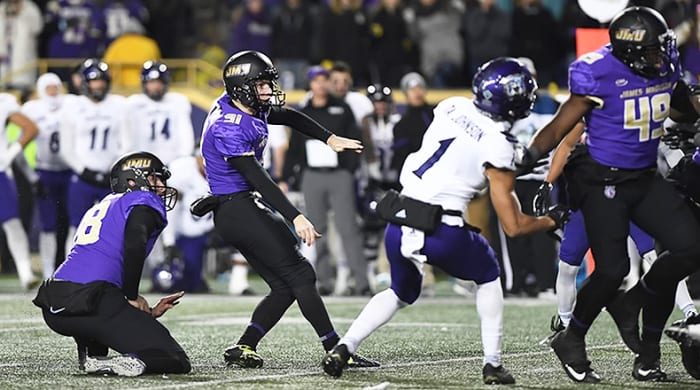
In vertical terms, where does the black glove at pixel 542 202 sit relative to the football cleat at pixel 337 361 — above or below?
above

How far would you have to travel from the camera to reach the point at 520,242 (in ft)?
41.7

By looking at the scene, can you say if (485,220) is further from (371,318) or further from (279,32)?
(371,318)

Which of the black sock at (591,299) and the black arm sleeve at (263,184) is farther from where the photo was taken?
the black arm sleeve at (263,184)

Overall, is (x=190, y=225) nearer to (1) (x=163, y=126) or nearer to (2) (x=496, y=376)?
(1) (x=163, y=126)

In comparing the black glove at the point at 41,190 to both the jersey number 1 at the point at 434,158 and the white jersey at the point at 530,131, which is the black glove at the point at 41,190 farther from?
the jersey number 1 at the point at 434,158

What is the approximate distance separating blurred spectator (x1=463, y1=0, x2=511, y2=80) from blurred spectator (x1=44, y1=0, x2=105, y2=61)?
4116mm

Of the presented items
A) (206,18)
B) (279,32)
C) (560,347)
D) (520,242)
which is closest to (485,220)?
(520,242)

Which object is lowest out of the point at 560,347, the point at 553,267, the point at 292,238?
the point at 553,267

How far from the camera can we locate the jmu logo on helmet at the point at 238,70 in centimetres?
744

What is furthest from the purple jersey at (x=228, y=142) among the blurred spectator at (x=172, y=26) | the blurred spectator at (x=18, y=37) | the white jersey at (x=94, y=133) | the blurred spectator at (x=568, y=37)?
the blurred spectator at (x=172, y=26)

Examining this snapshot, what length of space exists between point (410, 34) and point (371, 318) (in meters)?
9.38

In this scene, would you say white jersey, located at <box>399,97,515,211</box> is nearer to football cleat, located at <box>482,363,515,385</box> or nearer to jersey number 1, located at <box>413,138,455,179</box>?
jersey number 1, located at <box>413,138,455,179</box>

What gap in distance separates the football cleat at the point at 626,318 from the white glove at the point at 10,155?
7.18 meters

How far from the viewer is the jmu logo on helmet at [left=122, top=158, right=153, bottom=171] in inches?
288
